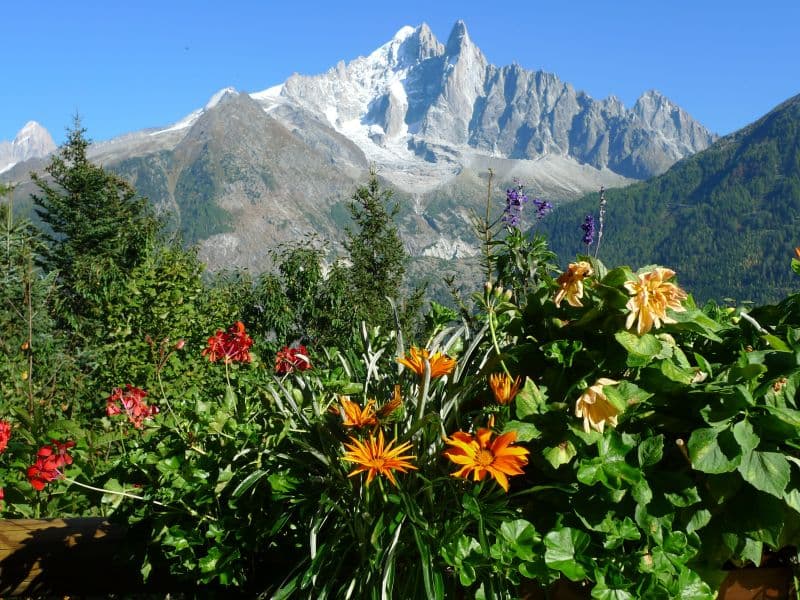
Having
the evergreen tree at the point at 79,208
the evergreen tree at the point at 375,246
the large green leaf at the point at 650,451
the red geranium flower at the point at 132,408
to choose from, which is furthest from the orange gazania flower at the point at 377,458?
the evergreen tree at the point at 79,208

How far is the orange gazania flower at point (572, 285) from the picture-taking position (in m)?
1.46

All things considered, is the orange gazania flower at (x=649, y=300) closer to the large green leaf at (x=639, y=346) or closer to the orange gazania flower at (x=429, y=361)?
the large green leaf at (x=639, y=346)

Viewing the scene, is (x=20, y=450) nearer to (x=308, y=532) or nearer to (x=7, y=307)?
(x=308, y=532)

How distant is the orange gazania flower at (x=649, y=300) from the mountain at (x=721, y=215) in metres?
130

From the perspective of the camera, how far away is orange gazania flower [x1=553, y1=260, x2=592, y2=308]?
146 centimetres

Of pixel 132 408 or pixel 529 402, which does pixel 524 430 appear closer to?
pixel 529 402

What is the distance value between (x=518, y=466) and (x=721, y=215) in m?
175

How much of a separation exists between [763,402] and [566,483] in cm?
45

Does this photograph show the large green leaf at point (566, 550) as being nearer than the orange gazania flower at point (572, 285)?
Yes

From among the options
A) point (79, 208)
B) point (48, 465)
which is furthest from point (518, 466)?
point (79, 208)

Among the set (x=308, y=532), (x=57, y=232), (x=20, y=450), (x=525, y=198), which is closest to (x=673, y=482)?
(x=308, y=532)

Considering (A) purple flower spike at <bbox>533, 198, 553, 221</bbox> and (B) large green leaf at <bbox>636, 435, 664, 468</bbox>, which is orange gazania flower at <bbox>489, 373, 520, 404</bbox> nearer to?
(B) large green leaf at <bbox>636, 435, 664, 468</bbox>

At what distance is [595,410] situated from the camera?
1.35 m

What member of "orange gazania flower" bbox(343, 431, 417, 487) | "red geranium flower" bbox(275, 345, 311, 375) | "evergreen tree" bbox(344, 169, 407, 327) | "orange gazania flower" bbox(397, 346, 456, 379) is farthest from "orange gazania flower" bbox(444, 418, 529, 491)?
"evergreen tree" bbox(344, 169, 407, 327)
